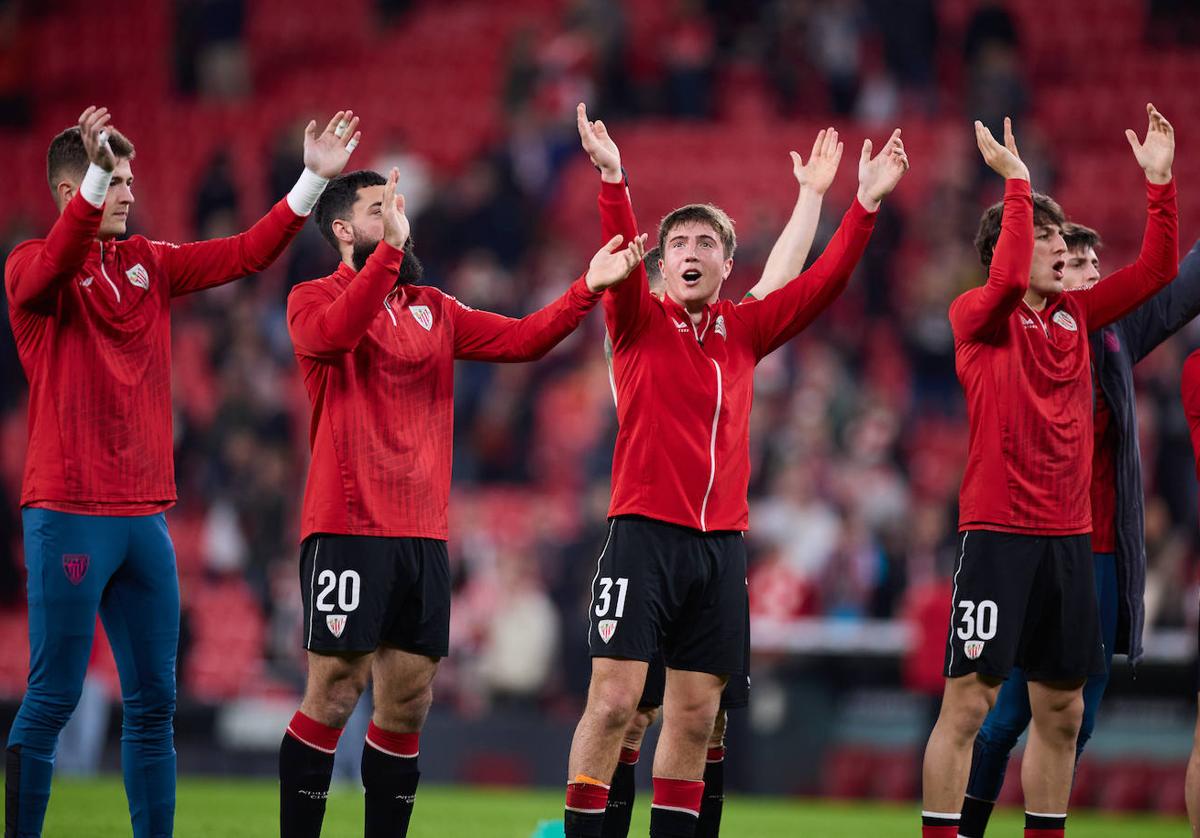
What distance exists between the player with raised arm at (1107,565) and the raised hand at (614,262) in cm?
197

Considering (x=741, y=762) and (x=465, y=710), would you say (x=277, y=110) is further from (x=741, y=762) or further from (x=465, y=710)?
(x=741, y=762)

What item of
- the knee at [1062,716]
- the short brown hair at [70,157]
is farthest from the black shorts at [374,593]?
the knee at [1062,716]

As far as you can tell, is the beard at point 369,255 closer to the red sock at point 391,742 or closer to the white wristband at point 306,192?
the white wristband at point 306,192

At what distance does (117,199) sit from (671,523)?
2.34 metres

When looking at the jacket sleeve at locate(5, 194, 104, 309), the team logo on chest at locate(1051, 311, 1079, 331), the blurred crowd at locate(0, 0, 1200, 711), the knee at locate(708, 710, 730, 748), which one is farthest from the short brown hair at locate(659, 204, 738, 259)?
the blurred crowd at locate(0, 0, 1200, 711)

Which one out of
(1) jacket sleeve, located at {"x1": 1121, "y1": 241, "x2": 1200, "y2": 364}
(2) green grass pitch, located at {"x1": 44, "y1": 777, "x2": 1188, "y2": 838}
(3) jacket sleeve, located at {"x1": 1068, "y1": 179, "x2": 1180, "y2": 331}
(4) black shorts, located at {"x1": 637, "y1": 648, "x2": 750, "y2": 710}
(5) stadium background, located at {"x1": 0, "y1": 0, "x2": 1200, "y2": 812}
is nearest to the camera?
(4) black shorts, located at {"x1": 637, "y1": 648, "x2": 750, "y2": 710}

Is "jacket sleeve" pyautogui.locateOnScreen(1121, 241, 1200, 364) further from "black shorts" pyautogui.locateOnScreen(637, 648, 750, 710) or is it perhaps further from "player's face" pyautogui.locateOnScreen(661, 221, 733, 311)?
"black shorts" pyautogui.locateOnScreen(637, 648, 750, 710)

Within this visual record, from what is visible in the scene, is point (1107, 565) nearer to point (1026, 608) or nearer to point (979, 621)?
point (1026, 608)

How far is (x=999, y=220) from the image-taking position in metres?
6.23

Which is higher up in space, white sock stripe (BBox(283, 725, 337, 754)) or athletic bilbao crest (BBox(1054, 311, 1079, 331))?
athletic bilbao crest (BBox(1054, 311, 1079, 331))

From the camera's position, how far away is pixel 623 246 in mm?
5551

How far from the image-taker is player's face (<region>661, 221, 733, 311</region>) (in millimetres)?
5742

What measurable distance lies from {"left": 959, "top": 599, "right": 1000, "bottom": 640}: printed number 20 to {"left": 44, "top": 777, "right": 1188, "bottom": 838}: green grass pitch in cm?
328

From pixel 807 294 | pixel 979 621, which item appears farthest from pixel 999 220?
pixel 979 621
